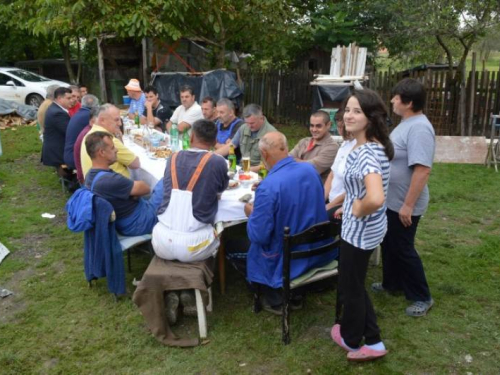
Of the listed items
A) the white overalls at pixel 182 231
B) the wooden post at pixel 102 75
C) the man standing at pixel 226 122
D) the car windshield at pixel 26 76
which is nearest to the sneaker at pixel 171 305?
the white overalls at pixel 182 231

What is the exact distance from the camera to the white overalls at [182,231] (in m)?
3.26

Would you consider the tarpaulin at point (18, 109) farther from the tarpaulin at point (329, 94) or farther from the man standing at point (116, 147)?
the man standing at point (116, 147)

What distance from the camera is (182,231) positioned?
3281 mm

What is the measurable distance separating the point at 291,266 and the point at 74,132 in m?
3.94

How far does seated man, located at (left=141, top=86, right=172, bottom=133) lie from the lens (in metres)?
7.27

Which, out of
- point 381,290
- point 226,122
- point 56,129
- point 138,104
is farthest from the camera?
point 138,104

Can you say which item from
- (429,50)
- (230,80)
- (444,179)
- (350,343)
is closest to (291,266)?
(350,343)

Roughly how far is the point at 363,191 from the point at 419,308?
148 centimetres

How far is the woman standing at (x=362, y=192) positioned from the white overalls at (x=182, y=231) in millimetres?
1066

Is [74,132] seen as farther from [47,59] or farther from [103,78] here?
[47,59]

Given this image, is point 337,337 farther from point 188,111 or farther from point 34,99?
point 34,99

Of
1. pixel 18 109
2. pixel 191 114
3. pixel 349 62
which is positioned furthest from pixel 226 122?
pixel 18 109

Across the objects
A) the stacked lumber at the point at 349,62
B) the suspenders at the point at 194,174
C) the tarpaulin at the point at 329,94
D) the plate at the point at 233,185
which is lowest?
the plate at the point at 233,185

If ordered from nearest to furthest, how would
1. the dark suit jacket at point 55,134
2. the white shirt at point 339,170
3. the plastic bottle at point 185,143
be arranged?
1. the white shirt at point 339,170
2. the plastic bottle at point 185,143
3. the dark suit jacket at point 55,134
